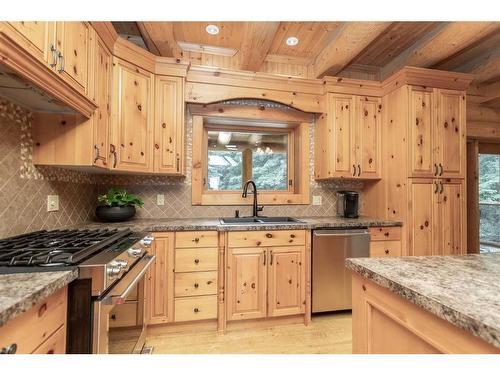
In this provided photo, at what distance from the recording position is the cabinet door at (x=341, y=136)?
2.56m

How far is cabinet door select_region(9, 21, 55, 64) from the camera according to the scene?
965 mm

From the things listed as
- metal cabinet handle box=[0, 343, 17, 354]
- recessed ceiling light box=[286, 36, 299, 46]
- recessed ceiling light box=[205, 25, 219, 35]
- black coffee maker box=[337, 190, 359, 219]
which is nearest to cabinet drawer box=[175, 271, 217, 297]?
metal cabinet handle box=[0, 343, 17, 354]

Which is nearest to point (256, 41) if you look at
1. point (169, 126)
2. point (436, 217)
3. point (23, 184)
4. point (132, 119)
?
point (169, 126)

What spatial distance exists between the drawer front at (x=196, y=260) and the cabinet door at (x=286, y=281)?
499 mm

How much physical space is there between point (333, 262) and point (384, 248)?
0.56 metres

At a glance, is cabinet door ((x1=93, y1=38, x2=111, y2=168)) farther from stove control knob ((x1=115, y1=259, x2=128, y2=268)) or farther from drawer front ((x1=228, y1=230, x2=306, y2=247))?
drawer front ((x1=228, y1=230, x2=306, y2=247))

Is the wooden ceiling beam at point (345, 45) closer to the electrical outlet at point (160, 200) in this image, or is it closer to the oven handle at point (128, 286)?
the electrical outlet at point (160, 200)

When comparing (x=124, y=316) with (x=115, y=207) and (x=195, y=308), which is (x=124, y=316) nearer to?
(x=195, y=308)

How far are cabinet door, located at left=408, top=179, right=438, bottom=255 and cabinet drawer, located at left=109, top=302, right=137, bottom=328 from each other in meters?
2.43

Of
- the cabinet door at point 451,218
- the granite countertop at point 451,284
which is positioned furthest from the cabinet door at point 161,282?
the cabinet door at point 451,218

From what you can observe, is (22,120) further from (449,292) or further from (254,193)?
(449,292)

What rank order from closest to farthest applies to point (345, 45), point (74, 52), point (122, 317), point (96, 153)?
point (122, 317)
point (74, 52)
point (96, 153)
point (345, 45)

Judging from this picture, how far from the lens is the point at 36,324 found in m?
→ 0.76
